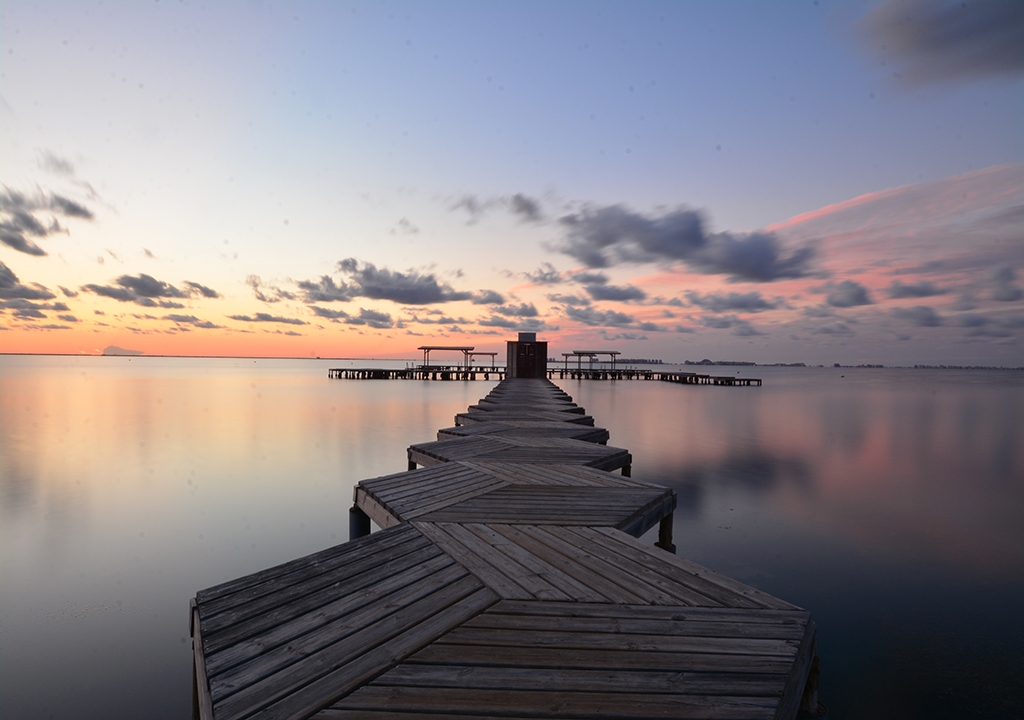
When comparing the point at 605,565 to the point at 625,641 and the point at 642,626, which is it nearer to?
the point at 642,626

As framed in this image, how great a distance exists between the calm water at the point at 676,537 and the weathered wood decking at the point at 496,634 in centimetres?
285

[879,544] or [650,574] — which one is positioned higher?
[650,574]

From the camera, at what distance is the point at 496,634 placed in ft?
9.28

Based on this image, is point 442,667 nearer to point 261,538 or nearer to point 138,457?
point 261,538

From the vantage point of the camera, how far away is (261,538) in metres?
9.41

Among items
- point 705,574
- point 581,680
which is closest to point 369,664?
point 581,680

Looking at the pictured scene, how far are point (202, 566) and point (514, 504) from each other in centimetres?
630

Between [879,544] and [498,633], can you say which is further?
[879,544]

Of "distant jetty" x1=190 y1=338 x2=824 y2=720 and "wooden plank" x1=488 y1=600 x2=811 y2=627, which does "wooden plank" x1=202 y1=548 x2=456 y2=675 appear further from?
"wooden plank" x1=488 y1=600 x2=811 y2=627

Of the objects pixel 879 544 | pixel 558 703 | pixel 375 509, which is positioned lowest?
pixel 879 544

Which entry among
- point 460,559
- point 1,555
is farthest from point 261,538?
point 460,559

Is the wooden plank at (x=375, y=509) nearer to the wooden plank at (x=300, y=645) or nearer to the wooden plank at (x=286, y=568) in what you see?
the wooden plank at (x=286, y=568)

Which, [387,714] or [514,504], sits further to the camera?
[514,504]

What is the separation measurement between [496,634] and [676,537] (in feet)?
23.5
